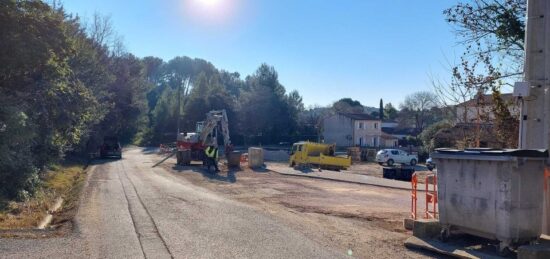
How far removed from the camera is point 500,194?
8164mm

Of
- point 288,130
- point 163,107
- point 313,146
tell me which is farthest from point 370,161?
point 163,107

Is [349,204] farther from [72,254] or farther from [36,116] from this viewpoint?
[36,116]

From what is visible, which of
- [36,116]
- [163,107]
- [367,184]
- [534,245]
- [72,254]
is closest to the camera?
[534,245]

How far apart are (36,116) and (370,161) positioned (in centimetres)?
4369

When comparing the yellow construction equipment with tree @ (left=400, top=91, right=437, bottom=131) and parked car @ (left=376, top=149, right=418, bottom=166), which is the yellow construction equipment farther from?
tree @ (left=400, top=91, right=437, bottom=131)

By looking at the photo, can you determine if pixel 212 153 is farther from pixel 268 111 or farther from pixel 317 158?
pixel 268 111

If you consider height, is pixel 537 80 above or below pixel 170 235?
above

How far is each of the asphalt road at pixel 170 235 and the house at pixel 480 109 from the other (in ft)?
22.9

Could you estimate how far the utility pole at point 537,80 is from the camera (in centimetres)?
921

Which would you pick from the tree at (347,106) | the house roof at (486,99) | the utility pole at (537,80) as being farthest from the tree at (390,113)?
the utility pole at (537,80)

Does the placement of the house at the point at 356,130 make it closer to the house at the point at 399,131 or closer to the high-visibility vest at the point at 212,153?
the house at the point at 399,131

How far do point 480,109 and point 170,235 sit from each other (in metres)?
10.7

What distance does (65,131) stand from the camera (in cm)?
2253

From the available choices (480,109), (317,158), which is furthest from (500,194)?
(317,158)
